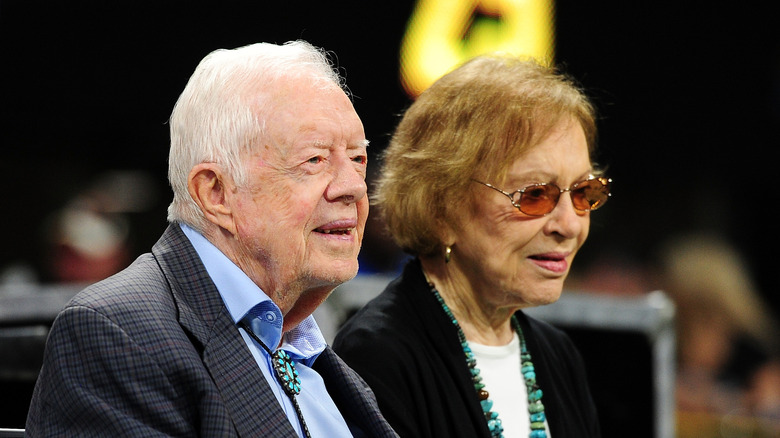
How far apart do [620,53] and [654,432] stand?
4104mm

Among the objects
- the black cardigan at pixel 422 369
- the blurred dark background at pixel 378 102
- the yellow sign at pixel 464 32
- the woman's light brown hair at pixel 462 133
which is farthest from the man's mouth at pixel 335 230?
the yellow sign at pixel 464 32

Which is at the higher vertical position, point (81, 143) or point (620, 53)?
point (620, 53)

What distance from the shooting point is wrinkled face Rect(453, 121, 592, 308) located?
2408mm

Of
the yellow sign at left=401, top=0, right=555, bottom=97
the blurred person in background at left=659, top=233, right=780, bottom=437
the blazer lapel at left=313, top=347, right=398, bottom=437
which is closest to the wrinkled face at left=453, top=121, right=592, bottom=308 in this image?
the blazer lapel at left=313, top=347, right=398, bottom=437

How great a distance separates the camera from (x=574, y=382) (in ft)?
8.79

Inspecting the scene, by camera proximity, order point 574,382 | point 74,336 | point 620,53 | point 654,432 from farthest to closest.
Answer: point 620,53
point 654,432
point 574,382
point 74,336

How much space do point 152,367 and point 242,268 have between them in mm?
319

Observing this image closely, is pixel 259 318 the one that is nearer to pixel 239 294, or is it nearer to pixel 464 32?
pixel 239 294

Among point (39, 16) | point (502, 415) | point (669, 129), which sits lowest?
point (669, 129)

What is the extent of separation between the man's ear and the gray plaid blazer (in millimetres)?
83

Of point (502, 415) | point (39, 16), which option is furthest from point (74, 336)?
point (39, 16)

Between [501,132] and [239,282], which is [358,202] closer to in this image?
[239,282]

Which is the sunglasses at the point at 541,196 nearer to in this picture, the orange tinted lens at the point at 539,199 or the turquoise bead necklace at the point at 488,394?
the orange tinted lens at the point at 539,199

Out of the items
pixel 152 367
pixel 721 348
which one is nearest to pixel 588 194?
pixel 152 367
